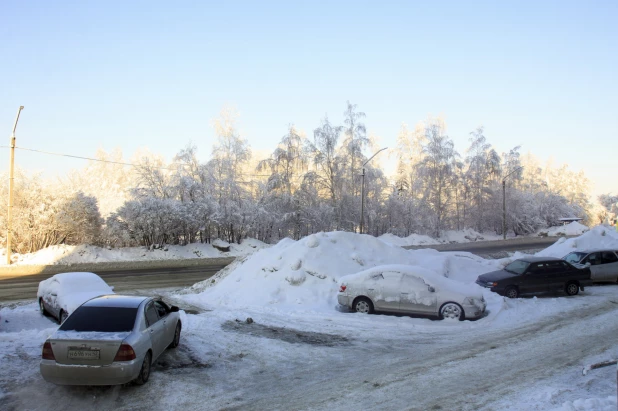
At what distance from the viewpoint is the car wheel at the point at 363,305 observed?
12.3m

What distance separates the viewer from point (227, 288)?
16.0m

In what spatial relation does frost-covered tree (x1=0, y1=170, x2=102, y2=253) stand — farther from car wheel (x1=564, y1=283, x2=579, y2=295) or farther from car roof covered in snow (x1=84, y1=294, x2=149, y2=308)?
car wheel (x1=564, y1=283, x2=579, y2=295)

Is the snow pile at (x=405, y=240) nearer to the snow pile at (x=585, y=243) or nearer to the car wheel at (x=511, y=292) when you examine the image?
the snow pile at (x=585, y=243)

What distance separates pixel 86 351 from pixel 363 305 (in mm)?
7735

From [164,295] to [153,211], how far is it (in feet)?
60.0

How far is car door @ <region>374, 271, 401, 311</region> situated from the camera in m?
12.1

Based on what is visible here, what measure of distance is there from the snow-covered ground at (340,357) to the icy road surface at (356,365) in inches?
0.9

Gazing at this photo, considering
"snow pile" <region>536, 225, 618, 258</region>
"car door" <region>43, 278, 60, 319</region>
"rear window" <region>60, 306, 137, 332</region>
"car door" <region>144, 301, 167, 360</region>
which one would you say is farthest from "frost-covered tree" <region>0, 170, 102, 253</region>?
"snow pile" <region>536, 225, 618, 258</region>

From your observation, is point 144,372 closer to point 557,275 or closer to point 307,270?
point 307,270

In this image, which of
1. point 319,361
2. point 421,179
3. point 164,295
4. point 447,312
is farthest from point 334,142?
point 319,361

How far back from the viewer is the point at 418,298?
11969 mm

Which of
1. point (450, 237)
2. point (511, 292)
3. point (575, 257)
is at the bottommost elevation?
point (511, 292)

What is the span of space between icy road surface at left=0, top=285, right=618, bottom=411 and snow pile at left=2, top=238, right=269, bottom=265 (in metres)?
18.7

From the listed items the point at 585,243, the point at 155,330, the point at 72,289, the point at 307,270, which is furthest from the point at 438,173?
the point at 155,330
